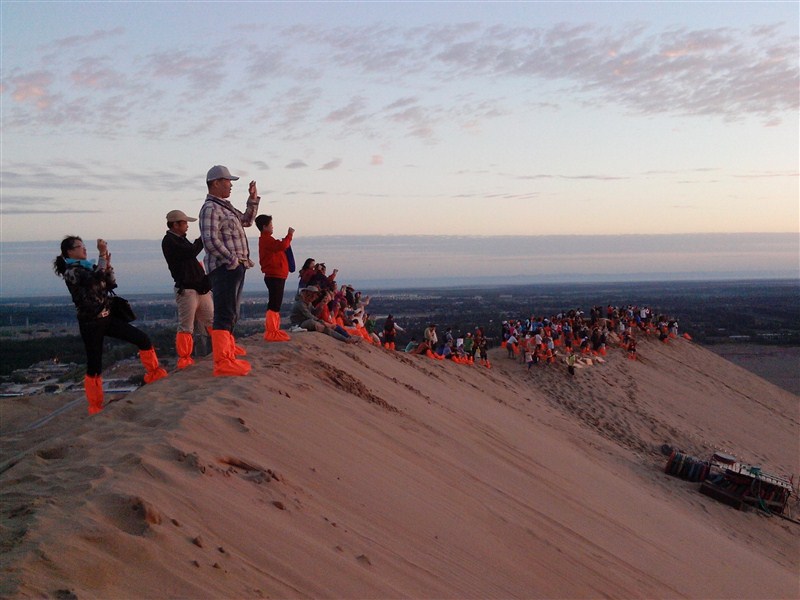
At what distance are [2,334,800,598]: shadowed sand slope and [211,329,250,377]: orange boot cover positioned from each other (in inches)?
8.8

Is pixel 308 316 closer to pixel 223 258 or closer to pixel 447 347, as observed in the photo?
pixel 223 258

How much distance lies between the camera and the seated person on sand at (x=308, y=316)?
10094 millimetres

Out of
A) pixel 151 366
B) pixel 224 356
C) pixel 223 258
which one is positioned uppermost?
pixel 223 258

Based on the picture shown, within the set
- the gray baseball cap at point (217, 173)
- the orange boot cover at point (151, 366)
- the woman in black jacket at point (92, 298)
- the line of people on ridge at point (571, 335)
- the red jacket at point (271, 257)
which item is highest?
the gray baseball cap at point (217, 173)

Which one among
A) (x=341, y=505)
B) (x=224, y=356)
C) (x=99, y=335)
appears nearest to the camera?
(x=341, y=505)

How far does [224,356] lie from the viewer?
21.2ft

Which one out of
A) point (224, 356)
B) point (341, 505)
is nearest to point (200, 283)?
point (224, 356)

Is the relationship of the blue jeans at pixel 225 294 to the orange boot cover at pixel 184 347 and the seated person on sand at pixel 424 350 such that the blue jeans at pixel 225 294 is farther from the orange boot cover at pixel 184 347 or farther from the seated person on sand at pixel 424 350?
the seated person on sand at pixel 424 350

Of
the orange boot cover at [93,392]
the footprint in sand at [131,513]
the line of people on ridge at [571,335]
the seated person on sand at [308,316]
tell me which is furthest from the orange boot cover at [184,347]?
the line of people on ridge at [571,335]

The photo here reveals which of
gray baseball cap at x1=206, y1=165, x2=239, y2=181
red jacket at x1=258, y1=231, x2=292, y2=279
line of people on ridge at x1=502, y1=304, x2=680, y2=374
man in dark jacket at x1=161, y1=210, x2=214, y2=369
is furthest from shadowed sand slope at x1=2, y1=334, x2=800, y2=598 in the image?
line of people on ridge at x1=502, y1=304, x2=680, y2=374

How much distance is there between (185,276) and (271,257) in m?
1.60

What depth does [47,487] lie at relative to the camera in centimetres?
373

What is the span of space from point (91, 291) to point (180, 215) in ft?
4.35

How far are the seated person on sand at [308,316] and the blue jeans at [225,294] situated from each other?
3611 millimetres
